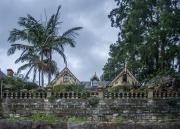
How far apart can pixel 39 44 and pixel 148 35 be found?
28.2 feet

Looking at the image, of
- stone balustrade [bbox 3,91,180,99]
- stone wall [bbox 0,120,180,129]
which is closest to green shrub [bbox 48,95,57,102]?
stone balustrade [bbox 3,91,180,99]

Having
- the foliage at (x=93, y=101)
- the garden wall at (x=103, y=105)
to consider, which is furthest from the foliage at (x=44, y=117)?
the foliage at (x=93, y=101)

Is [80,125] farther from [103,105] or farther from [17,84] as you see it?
[17,84]

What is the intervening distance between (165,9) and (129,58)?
6241 mm

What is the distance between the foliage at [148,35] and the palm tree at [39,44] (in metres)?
4.68

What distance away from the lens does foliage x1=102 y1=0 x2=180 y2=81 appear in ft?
116

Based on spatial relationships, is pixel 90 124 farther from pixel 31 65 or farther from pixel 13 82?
pixel 31 65

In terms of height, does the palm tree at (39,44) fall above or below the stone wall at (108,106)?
above

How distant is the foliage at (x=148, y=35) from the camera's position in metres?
35.3

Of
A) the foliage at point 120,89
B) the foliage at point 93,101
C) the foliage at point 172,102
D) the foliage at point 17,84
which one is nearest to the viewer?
the foliage at point 172,102

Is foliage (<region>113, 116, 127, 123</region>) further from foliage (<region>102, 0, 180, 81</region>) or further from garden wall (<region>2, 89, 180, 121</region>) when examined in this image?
foliage (<region>102, 0, 180, 81</region>)

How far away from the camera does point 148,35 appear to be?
3684 cm

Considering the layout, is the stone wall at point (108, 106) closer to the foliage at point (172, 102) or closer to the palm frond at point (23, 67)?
the foliage at point (172, 102)

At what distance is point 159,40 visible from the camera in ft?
120
